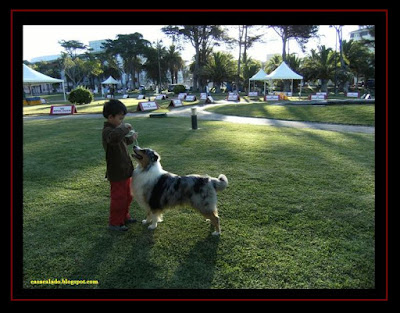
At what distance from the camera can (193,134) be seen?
1120 cm

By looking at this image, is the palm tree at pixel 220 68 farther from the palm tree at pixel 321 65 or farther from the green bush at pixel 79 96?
the green bush at pixel 79 96

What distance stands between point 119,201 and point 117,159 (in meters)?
0.68

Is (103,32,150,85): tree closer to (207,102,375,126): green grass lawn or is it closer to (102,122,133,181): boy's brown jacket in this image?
(207,102,375,126): green grass lawn

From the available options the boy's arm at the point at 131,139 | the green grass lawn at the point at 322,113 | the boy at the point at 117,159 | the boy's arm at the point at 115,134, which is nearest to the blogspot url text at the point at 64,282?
the boy at the point at 117,159

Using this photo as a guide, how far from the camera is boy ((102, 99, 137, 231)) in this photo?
12.4ft

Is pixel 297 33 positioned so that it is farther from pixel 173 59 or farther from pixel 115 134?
pixel 115 134

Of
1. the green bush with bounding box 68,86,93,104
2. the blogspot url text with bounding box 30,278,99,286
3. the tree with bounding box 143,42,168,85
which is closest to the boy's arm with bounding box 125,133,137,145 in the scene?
the blogspot url text with bounding box 30,278,99,286

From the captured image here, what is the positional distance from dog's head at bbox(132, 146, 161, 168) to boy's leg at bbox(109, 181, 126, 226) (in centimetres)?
45

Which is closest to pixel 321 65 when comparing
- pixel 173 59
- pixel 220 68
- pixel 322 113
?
pixel 220 68

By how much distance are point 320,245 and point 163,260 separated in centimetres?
214

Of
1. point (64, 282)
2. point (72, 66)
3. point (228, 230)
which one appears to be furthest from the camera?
point (72, 66)

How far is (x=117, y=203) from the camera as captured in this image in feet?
13.6

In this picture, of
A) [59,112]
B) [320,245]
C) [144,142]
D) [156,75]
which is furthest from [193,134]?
[156,75]

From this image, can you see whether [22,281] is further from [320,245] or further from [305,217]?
[305,217]
